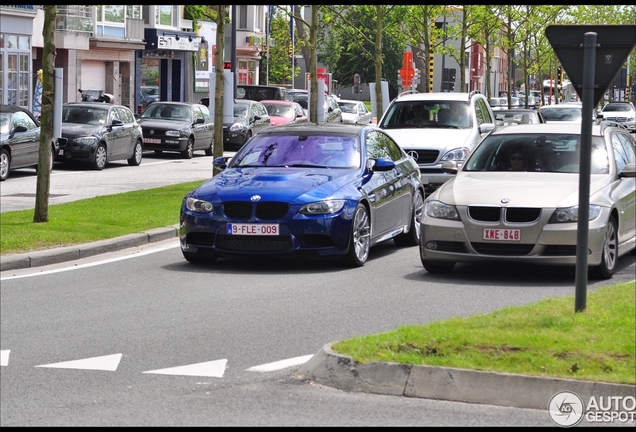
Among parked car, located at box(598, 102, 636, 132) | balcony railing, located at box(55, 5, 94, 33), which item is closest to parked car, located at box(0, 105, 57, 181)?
balcony railing, located at box(55, 5, 94, 33)

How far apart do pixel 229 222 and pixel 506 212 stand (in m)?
2.87

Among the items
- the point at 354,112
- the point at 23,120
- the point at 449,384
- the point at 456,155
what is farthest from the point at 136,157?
the point at 449,384

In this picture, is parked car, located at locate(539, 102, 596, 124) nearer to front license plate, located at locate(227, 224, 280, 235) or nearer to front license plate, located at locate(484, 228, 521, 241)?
front license plate, located at locate(227, 224, 280, 235)

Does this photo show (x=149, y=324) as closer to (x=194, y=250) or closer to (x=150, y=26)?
(x=194, y=250)

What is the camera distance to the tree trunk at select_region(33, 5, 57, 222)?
54.0 ft

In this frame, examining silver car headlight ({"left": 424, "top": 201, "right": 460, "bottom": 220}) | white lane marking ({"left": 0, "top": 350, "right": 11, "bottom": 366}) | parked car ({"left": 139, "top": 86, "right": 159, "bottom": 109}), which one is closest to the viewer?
white lane marking ({"left": 0, "top": 350, "right": 11, "bottom": 366})

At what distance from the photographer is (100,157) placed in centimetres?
3072

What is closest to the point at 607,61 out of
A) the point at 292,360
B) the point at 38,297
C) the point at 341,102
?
the point at 292,360

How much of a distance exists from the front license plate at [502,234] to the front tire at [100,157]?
1960cm

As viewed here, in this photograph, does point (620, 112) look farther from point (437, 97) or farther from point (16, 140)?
point (16, 140)

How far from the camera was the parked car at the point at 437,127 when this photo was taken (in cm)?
2167

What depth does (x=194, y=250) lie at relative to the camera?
1341 cm

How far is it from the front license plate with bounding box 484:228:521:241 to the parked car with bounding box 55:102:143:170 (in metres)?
18.7

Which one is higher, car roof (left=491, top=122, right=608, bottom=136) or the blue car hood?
car roof (left=491, top=122, right=608, bottom=136)
